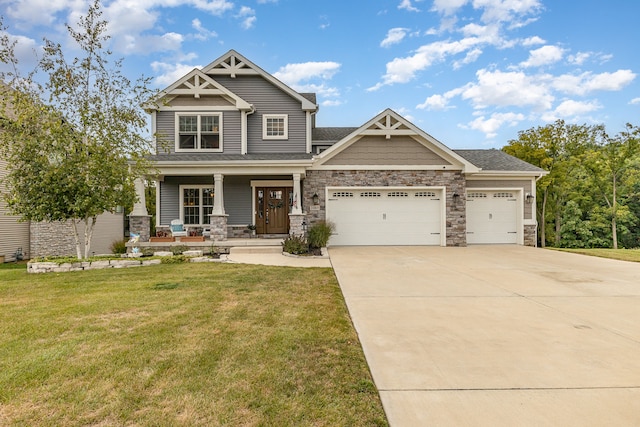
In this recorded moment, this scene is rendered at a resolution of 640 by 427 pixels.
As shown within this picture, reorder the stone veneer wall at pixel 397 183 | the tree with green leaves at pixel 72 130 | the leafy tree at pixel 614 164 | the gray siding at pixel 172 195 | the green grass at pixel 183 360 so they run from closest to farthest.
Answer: the green grass at pixel 183 360 → the tree with green leaves at pixel 72 130 → the stone veneer wall at pixel 397 183 → the gray siding at pixel 172 195 → the leafy tree at pixel 614 164

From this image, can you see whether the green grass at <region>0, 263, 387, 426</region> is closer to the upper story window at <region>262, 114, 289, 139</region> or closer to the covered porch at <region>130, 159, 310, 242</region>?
the covered porch at <region>130, 159, 310, 242</region>

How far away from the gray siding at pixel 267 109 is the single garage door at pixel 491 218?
25.7 ft

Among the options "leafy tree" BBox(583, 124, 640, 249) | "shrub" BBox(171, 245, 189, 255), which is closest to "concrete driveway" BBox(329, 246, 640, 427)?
"shrub" BBox(171, 245, 189, 255)

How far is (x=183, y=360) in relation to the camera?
3105 mm

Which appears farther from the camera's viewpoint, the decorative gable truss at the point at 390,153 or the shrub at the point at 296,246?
the decorative gable truss at the point at 390,153

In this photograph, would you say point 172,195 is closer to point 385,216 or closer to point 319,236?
point 319,236

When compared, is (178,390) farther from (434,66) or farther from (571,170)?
(571,170)

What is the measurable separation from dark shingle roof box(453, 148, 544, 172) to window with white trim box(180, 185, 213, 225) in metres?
12.0

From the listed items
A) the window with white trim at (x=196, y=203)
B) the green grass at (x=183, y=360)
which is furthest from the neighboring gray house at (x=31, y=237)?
the green grass at (x=183, y=360)

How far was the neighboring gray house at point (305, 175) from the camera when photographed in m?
13.1

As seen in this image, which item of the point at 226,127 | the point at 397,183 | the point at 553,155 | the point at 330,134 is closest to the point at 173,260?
the point at 226,127

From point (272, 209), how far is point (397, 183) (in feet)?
17.9

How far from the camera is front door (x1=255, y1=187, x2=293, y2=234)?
14367 mm

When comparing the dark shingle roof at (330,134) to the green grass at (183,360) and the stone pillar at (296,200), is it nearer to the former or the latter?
the stone pillar at (296,200)
